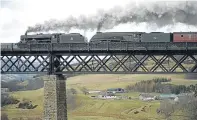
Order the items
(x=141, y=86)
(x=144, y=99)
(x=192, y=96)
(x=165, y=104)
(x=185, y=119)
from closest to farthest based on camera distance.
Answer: (x=185, y=119)
(x=192, y=96)
(x=165, y=104)
(x=144, y=99)
(x=141, y=86)

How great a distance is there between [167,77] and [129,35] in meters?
50.9

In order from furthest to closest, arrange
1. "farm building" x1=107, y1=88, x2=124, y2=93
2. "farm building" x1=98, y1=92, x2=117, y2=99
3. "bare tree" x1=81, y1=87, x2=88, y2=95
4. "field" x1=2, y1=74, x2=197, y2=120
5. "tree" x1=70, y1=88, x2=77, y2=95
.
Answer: "bare tree" x1=81, y1=87, x2=88, y2=95 < "farm building" x1=107, y1=88, x2=124, y2=93 < "tree" x1=70, y1=88, x2=77, y2=95 < "farm building" x1=98, y1=92, x2=117, y2=99 < "field" x1=2, y1=74, x2=197, y2=120

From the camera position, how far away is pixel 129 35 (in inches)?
1176

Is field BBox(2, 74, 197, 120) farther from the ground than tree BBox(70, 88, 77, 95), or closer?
closer

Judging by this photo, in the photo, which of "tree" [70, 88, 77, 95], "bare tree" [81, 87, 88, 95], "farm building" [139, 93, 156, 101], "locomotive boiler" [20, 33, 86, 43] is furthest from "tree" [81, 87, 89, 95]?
"locomotive boiler" [20, 33, 86, 43]

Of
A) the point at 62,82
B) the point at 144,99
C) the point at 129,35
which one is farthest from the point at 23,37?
the point at 144,99

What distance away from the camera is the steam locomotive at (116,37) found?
29.0 meters

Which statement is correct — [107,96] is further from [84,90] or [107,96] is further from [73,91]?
[84,90]

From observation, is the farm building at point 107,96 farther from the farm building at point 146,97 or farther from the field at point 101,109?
the farm building at point 146,97

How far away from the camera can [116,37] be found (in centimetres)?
3005

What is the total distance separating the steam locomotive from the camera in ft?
95.1

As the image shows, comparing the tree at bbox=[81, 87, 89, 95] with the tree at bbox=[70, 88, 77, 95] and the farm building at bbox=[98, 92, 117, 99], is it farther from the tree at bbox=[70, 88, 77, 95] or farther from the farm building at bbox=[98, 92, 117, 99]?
the farm building at bbox=[98, 92, 117, 99]

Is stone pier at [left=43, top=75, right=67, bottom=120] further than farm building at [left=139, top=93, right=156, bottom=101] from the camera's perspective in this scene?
No

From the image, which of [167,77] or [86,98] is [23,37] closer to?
[86,98]
